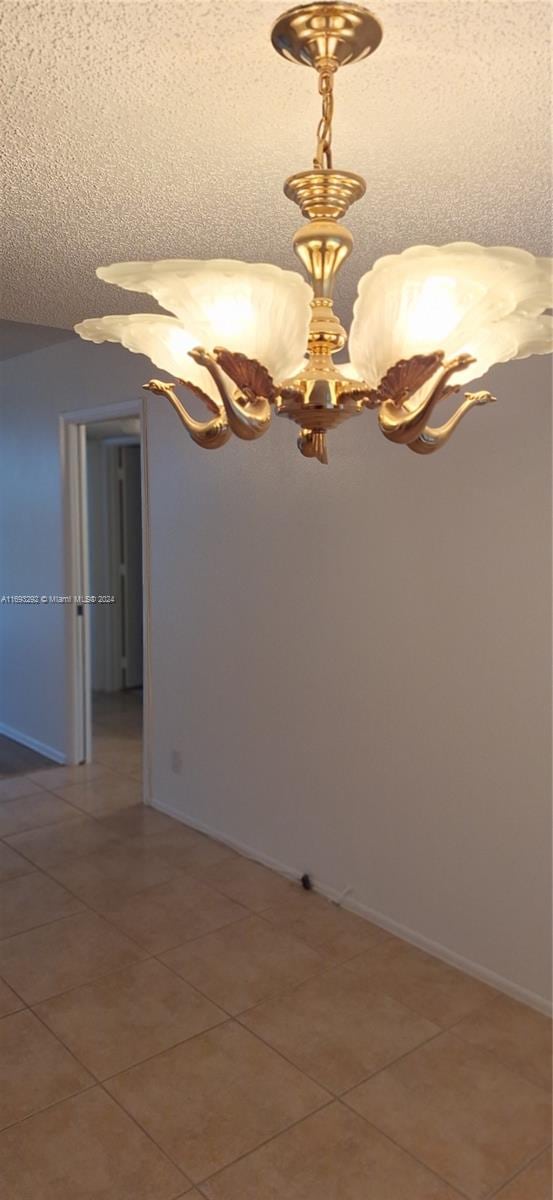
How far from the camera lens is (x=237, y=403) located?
1.12 m

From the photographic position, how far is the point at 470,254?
0.98 m


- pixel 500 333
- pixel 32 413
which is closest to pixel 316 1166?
pixel 500 333

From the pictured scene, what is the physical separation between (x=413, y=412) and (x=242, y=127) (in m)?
0.78

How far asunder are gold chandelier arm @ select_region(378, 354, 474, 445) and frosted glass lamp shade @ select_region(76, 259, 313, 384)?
141 millimetres

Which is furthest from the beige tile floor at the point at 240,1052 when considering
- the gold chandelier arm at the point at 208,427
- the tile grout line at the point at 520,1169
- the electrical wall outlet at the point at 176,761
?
the gold chandelier arm at the point at 208,427

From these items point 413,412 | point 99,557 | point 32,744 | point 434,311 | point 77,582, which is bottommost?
point 32,744

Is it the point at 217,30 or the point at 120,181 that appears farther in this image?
the point at 120,181

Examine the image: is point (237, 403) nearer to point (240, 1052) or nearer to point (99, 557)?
point (240, 1052)

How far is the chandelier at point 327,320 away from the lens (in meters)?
1.03

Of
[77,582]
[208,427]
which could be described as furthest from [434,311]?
[77,582]

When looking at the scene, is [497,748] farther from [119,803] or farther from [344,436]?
[119,803]

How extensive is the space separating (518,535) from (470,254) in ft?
5.99

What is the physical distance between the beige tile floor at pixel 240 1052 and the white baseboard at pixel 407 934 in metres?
0.04

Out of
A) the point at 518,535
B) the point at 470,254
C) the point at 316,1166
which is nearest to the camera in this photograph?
the point at 470,254
